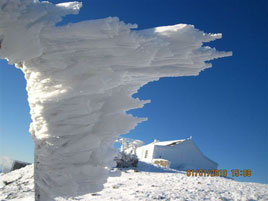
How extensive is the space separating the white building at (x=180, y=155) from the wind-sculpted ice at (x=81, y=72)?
2204cm

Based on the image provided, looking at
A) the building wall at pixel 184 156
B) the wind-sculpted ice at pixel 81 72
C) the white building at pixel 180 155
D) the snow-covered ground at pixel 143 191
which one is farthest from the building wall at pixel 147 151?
the wind-sculpted ice at pixel 81 72

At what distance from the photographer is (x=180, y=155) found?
2750cm

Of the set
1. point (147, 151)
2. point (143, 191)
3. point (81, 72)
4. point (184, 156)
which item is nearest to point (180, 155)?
point (184, 156)

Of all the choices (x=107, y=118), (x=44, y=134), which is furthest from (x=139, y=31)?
(x=44, y=134)

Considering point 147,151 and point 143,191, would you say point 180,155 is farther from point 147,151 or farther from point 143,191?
point 143,191

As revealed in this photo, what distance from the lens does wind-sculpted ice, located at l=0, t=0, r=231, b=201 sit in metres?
3.45

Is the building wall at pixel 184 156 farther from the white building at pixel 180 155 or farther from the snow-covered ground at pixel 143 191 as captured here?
the snow-covered ground at pixel 143 191

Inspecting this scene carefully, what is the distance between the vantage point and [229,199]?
329 inches

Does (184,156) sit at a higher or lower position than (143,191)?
higher

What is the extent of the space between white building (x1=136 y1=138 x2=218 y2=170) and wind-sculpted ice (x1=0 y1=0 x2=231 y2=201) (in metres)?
22.0

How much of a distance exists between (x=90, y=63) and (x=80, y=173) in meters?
2.18

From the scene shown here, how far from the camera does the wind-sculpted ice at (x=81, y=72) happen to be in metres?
3.45

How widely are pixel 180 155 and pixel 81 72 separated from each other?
2535 centimetres

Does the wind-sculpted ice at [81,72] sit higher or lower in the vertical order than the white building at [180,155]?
lower
